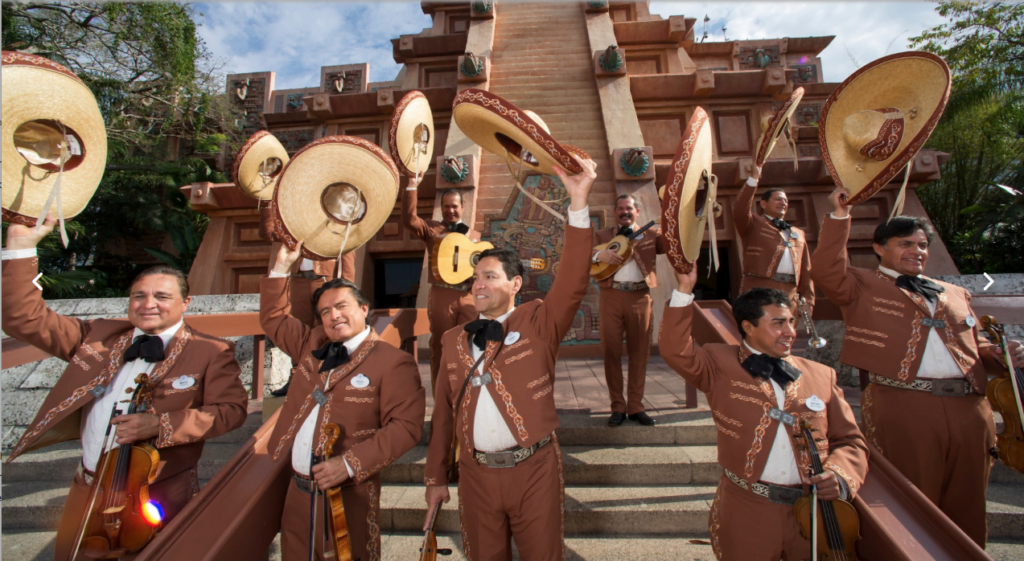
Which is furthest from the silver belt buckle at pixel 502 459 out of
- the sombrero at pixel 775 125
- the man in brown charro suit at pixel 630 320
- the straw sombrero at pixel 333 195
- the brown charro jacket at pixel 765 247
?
the brown charro jacket at pixel 765 247

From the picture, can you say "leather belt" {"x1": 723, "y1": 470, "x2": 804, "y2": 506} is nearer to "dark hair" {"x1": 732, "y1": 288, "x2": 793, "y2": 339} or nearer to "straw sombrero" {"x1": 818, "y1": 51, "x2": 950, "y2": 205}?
"dark hair" {"x1": 732, "y1": 288, "x2": 793, "y2": 339}

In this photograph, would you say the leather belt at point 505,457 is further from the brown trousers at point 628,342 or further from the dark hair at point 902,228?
the dark hair at point 902,228

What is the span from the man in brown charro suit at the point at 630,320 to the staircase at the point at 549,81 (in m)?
3.75

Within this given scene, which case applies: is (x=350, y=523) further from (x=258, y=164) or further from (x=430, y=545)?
(x=258, y=164)

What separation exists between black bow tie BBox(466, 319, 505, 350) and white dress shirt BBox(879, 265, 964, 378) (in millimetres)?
2291

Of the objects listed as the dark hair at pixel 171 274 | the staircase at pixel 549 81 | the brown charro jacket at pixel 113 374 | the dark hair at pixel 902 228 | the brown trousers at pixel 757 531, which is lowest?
the brown trousers at pixel 757 531

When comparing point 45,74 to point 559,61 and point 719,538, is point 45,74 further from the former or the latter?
point 559,61

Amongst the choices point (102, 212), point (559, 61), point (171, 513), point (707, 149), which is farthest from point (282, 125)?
point (707, 149)

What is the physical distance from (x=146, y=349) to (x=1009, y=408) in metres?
4.39

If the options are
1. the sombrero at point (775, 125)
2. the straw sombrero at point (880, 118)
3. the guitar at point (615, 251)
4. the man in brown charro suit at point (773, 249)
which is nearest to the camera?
the straw sombrero at point (880, 118)

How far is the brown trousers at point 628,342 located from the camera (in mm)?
3744

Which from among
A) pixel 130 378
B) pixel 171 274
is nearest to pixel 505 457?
pixel 130 378

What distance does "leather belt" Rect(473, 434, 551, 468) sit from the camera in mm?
2012

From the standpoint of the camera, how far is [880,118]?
274cm
